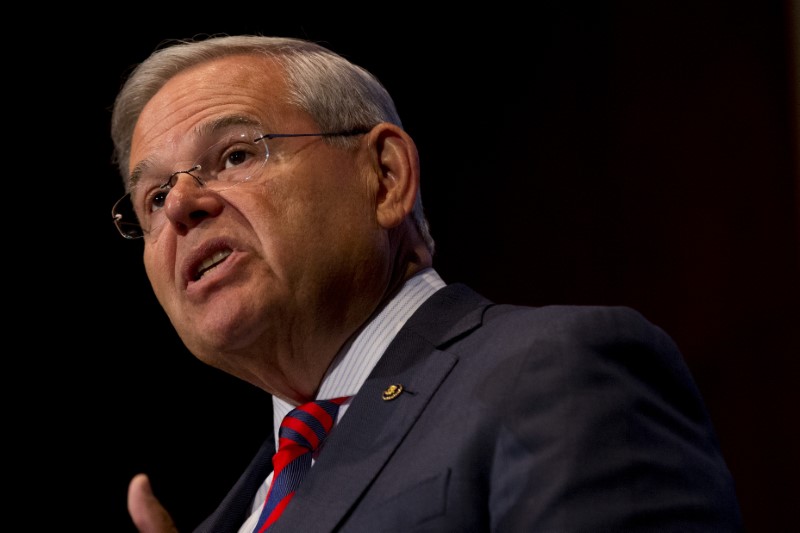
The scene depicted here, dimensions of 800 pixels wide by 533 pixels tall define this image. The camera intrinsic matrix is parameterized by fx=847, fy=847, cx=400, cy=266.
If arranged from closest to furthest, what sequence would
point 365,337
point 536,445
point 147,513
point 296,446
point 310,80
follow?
point 536,445
point 147,513
point 296,446
point 365,337
point 310,80

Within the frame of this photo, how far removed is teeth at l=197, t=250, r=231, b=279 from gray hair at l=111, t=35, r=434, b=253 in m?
0.37

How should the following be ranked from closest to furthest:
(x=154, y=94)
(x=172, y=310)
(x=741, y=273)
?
(x=172, y=310), (x=154, y=94), (x=741, y=273)

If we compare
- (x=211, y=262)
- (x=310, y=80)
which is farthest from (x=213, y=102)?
(x=211, y=262)

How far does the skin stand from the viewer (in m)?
1.80

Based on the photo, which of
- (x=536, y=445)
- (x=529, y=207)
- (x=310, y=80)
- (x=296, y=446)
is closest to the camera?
(x=536, y=445)

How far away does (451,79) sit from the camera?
11.3 ft

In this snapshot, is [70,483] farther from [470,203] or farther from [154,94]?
[470,203]

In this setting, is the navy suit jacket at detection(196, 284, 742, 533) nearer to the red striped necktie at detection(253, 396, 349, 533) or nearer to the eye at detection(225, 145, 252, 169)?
the red striped necktie at detection(253, 396, 349, 533)

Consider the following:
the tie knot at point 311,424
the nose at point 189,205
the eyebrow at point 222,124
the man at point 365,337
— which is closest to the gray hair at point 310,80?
the man at point 365,337

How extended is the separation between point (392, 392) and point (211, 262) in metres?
0.54

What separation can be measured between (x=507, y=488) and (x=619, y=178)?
1960 mm

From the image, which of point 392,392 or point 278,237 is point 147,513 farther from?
point 278,237

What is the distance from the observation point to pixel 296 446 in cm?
172

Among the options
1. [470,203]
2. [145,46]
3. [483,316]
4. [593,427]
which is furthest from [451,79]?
[593,427]
